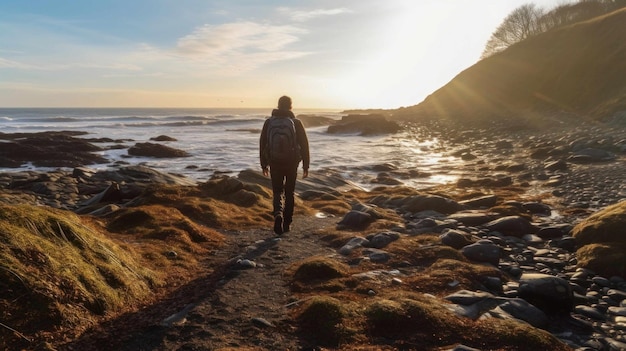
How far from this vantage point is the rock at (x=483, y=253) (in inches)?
274

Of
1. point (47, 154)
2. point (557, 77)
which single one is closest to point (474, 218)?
point (47, 154)

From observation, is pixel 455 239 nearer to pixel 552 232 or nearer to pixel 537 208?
pixel 552 232

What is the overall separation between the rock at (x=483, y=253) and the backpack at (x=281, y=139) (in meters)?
3.70

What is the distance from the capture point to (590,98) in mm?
34188

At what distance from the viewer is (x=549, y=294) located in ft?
16.8

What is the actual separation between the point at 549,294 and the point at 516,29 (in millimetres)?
88700

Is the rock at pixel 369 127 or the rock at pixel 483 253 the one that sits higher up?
the rock at pixel 369 127

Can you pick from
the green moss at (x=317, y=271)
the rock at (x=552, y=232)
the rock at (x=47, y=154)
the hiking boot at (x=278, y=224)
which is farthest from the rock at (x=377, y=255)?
the rock at (x=47, y=154)

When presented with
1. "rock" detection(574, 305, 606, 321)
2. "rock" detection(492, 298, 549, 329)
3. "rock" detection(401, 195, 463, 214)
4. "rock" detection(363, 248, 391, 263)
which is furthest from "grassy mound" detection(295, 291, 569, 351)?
"rock" detection(401, 195, 463, 214)

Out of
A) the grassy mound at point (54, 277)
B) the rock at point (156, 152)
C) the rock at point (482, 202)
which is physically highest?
the grassy mound at point (54, 277)

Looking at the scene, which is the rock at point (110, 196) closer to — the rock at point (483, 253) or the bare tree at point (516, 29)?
the rock at point (483, 253)

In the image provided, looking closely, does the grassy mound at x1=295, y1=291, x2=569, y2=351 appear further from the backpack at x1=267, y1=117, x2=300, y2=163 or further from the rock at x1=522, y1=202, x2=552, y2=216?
the rock at x1=522, y1=202, x2=552, y2=216

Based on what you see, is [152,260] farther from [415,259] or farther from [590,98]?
[590,98]

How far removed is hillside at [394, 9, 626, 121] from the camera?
34.3m
